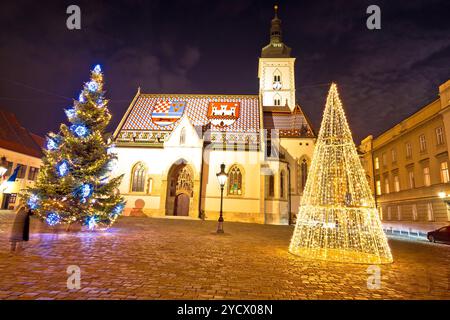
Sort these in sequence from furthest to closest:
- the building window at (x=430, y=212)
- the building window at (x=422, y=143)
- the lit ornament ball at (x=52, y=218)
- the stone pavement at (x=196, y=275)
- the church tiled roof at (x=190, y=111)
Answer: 1. the church tiled roof at (x=190, y=111)
2. the building window at (x=422, y=143)
3. the building window at (x=430, y=212)
4. the lit ornament ball at (x=52, y=218)
5. the stone pavement at (x=196, y=275)

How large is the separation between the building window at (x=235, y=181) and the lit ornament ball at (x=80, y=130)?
15.6 meters

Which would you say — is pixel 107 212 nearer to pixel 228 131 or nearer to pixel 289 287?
pixel 289 287

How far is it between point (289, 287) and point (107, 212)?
38.6ft

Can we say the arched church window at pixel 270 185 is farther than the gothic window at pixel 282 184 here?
No

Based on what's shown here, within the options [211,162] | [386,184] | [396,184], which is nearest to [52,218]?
[211,162]

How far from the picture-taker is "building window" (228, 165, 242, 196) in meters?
26.5

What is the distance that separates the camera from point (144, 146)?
90.7 ft

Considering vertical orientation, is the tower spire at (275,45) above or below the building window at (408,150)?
above

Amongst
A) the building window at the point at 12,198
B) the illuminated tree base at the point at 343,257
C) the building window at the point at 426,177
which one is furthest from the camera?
the building window at the point at 12,198

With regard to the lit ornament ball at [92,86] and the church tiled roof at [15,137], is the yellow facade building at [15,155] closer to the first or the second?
the church tiled roof at [15,137]

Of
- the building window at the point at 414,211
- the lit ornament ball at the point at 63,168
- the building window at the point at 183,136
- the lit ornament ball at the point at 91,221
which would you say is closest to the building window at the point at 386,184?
the building window at the point at 414,211

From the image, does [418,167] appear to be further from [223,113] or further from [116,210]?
[116,210]

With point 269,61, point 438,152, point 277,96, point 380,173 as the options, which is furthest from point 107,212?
point 269,61

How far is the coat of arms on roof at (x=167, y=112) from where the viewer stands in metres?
30.6
